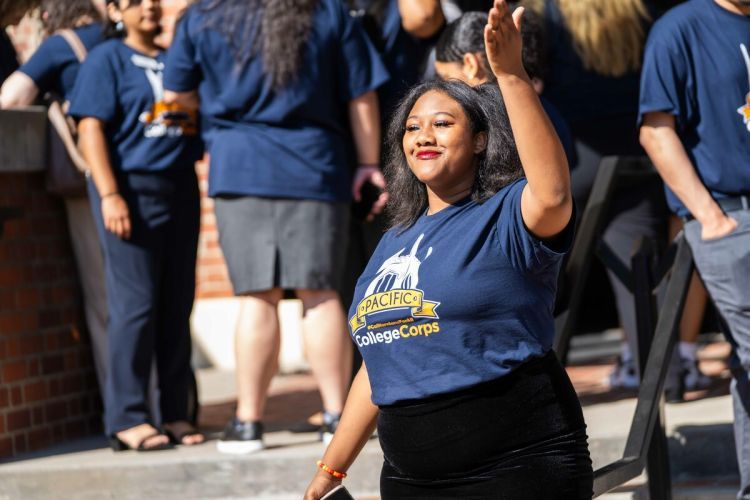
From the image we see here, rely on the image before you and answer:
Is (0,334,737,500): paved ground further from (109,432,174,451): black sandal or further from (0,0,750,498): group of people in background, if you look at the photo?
(0,0,750,498): group of people in background

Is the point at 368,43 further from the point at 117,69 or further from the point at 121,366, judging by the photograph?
the point at 121,366

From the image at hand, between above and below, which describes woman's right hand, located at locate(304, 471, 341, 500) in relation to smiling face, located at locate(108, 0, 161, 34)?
below

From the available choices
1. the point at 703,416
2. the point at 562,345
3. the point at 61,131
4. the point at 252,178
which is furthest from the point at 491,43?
the point at 61,131

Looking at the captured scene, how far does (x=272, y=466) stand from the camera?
4.87 meters

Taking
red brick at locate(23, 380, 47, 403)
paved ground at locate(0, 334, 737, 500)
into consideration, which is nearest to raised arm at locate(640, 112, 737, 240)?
paved ground at locate(0, 334, 737, 500)

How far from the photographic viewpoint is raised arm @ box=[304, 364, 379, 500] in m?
3.14

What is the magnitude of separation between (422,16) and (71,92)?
1474 mm

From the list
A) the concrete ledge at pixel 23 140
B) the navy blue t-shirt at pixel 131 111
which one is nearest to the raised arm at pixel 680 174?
the navy blue t-shirt at pixel 131 111

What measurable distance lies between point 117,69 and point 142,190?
49cm

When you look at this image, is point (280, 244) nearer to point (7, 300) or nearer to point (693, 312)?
point (7, 300)

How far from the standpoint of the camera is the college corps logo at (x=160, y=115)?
5.33 meters

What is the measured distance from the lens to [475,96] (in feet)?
9.96

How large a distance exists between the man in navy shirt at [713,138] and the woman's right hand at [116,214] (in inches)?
82.2

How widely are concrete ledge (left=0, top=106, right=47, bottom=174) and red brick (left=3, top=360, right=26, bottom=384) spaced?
78 centimetres
